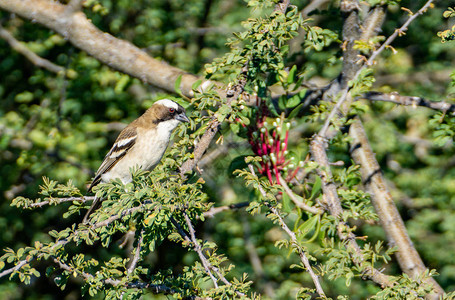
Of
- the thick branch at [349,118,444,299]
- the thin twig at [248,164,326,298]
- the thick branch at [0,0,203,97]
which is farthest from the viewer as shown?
the thick branch at [0,0,203,97]

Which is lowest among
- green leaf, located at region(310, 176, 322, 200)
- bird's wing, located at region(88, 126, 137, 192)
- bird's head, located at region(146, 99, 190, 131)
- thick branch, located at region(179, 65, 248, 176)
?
bird's wing, located at region(88, 126, 137, 192)

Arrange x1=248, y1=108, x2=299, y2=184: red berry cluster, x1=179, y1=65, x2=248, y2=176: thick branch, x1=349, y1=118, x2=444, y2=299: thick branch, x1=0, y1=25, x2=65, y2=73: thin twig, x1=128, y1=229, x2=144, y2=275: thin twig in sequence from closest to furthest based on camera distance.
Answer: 1. x1=128, y1=229, x2=144, y2=275: thin twig
2. x1=179, y1=65, x2=248, y2=176: thick branch
3. x1=248, y1=108, x2=299, y2=184: red berry cluster
4. x1=349, y1=118, x2=444, y2=299: thick branch
5. x1=0, y1=25, x2=65, y2=73: thin twig

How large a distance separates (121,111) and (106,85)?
39 centimetres

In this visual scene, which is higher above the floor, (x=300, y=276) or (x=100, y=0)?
(x=100, y=0)

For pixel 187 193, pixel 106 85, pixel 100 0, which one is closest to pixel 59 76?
pixel 106 85

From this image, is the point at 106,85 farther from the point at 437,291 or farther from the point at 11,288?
the point at 437,291

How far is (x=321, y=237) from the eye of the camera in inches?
135

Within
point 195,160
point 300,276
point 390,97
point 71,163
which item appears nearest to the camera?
point 195,160

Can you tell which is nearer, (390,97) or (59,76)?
(390,97)

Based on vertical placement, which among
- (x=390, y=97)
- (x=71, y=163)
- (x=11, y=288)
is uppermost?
(x=390, y=97)

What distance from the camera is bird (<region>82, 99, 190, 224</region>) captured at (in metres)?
4.92

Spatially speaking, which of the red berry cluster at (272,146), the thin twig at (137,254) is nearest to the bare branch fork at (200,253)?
the thin twig at (137,254)

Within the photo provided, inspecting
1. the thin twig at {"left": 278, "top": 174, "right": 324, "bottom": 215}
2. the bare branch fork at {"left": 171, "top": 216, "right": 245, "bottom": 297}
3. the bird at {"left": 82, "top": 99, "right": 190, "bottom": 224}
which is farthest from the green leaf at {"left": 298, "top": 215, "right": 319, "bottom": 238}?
the bird at {"left": 82, "top": 99, "right": 190, "bottom": 224}

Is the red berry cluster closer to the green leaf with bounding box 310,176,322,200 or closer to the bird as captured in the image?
the green leaf with bounding box 310,176,322,200
